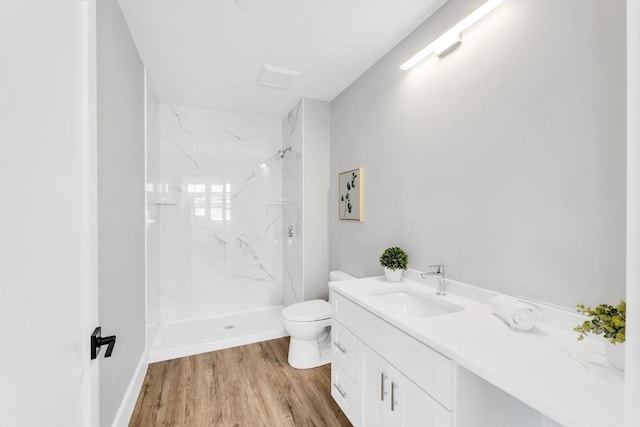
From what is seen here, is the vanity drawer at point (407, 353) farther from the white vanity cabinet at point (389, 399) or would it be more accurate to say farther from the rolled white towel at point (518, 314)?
the rolled white towel at point (518, 314)

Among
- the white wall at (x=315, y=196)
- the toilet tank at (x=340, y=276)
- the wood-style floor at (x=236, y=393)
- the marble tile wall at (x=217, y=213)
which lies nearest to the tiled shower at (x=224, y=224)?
the marble tile wall at (x=217, y=213)

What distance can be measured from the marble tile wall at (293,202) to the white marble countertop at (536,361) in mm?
1772

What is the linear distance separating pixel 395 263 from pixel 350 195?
91 centimetres

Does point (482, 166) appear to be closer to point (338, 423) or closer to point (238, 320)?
point (338, 423)

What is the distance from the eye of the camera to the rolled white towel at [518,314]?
3.52 feet

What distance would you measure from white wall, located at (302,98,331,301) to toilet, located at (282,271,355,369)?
51 cm

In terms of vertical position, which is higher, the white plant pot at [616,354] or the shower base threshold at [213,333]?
the white plant pot at [616,354]

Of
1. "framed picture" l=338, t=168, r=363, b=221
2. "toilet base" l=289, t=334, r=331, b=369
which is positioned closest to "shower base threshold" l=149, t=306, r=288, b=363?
"toilet base" l=289, t=334, r=331, b=369

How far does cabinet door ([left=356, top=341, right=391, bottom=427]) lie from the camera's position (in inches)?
50.3

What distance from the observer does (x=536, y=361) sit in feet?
2.83

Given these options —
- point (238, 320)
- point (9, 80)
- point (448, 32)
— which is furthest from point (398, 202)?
point (238, 320)

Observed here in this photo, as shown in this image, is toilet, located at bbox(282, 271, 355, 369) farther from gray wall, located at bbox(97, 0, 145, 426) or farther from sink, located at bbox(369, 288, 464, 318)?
gray wall, located at bbox(97, 0, 145, 426)

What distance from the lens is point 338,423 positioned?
1.69 m

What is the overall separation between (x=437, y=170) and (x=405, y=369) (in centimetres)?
109
